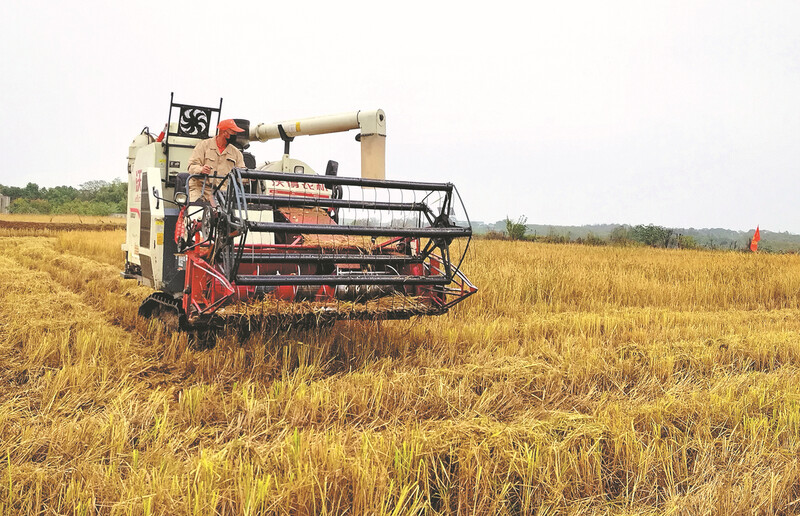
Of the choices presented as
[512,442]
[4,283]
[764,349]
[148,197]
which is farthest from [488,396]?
[4,283]

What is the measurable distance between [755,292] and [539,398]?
757 centimetres

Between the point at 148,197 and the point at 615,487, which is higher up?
the point at 148,197

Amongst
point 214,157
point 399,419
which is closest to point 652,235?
point 214,157

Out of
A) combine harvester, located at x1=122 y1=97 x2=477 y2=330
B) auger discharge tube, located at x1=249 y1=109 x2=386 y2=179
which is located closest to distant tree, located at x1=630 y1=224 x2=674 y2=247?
auger discharge tube, located at x1=249 y1=109 x2=386 y2=179

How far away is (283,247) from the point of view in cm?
495

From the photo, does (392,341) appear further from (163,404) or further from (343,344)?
(163,404)

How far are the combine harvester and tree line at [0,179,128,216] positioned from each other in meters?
41.6

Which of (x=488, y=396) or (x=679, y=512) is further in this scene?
(x=488, y=396)

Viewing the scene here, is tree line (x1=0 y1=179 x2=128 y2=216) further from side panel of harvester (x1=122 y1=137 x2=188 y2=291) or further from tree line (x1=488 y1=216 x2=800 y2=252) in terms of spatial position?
side panel of harvester (x1=122 y1=137 x2=188 y2=291)

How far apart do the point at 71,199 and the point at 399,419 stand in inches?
2938

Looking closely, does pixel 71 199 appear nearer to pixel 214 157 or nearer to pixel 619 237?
pixel 619 237

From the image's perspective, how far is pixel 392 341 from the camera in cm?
525

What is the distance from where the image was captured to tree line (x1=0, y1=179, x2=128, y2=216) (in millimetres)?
55081

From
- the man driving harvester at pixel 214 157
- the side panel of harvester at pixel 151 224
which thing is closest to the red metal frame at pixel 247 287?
the side panel of harvester at pixel 151 224
